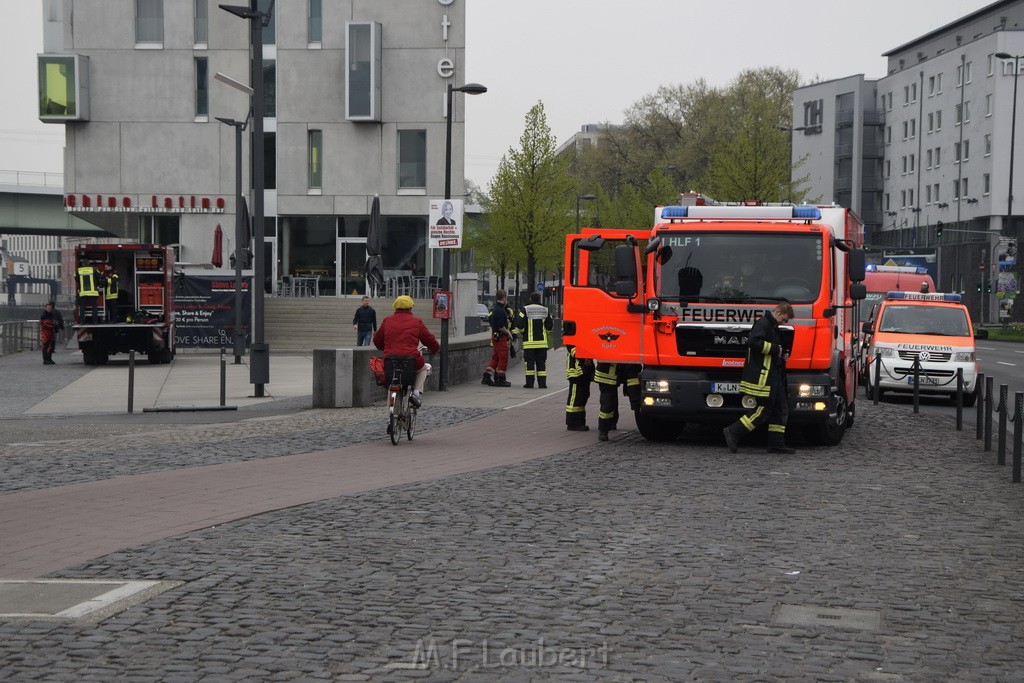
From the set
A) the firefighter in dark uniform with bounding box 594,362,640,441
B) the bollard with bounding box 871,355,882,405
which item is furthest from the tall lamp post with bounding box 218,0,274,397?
the bollard with bounding box 871,355,882,405

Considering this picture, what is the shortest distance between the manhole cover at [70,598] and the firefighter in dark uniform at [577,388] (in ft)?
34.4

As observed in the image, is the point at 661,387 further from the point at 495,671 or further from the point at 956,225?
the point at 956,225

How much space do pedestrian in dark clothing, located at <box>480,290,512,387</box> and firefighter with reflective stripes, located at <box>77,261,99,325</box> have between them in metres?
12.6

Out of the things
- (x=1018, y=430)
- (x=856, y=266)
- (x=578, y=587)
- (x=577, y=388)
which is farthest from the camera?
(x=577, y=388)

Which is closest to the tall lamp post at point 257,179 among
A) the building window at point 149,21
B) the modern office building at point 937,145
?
the building window at point 149,21

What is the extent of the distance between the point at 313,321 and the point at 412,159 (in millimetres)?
9982

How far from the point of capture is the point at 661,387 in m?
15.9

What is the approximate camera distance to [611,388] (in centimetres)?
1702

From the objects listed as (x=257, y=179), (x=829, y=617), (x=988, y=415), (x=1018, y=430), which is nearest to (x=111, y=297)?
(x=257, y=179)

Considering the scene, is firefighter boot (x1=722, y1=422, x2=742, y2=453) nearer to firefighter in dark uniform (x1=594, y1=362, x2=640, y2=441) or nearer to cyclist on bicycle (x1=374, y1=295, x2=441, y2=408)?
firefighter in dark uniform (x1=594, y1=362, x2=640, y2=441)

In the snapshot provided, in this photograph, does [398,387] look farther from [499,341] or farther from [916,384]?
[499,341]

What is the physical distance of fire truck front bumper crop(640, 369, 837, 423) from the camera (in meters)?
15.6

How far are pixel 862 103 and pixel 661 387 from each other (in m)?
99.7

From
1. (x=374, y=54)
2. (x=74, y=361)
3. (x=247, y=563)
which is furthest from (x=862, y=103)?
(x=247, y=563)
